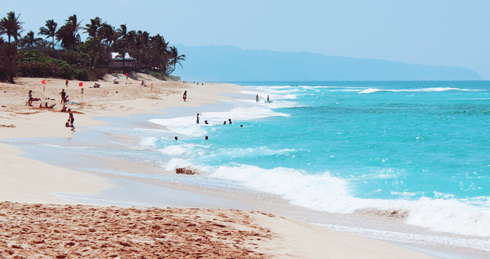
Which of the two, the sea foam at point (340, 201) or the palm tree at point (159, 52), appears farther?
the palm tree at point (159, 52)

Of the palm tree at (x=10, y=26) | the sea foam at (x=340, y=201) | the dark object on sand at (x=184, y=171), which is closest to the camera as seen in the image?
the sea foam at (x=340, y=201)

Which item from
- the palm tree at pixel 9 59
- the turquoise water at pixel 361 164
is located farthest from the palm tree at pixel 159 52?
the turquoise water at pixel 361 164

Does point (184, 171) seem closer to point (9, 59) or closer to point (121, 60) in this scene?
point (9, 59)

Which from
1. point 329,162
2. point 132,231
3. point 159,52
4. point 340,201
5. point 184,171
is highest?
point 159,52

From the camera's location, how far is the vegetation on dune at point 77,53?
46728 millimetres

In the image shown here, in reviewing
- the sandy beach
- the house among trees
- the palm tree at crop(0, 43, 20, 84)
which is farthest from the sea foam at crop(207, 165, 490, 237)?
the house among trees

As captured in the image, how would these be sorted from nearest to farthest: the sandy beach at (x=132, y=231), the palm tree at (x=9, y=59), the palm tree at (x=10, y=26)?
the sandy beach at (x=132, y=231) → the palm tree at (x=9, y=59) → the palm tree at (x=10, y=26)

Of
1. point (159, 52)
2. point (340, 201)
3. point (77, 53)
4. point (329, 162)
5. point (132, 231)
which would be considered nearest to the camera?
point (132, 231)

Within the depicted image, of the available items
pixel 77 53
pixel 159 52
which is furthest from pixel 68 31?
pixel 159 52

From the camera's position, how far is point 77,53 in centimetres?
7300

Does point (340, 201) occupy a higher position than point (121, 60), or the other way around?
point (121, 60)

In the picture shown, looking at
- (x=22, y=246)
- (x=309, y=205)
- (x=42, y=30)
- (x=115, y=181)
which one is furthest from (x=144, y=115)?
(x=42, y=30)

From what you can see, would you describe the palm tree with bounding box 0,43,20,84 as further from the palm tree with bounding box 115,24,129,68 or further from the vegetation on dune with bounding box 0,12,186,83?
the palm tree with bounding box 115,24,129,68

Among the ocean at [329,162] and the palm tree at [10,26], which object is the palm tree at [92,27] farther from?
the ocean at [329,162]
